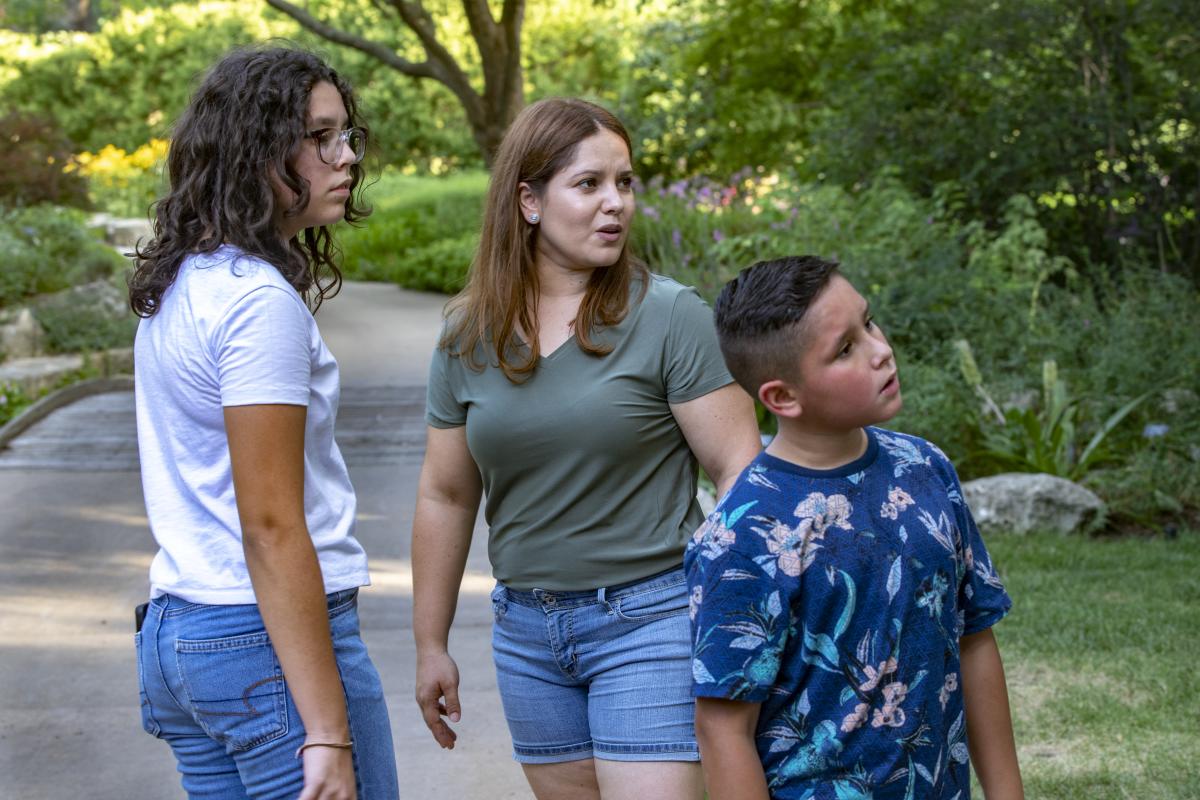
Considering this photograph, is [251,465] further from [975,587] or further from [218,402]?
[975,587]

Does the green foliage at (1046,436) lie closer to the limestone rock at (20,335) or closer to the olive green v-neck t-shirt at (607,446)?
the olive green v-neck t-shirt at (607,446)

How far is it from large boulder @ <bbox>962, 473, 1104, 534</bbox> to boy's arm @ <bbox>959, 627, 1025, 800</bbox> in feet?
16.7

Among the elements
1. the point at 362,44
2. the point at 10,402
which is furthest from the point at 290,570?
the point at 362,44

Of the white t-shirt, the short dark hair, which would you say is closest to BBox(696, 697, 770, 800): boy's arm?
the short dark hair

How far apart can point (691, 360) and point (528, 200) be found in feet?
1.43

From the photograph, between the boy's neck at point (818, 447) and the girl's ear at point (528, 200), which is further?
the girl's ear at point (528, 200)

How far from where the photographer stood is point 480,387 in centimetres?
250

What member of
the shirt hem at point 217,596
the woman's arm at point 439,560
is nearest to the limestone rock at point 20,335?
the woman's arm at point 439,560

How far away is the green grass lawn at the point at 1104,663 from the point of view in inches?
161

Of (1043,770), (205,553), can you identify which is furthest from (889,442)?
(1043,770)

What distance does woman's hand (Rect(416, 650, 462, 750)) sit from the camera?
2.63 m

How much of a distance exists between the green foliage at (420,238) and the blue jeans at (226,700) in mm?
15658

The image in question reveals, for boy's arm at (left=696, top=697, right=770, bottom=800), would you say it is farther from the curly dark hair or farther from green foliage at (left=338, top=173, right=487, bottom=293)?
green foliage at (left=338, top=173, right=487, bottom=293)

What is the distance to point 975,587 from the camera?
1.97 m
